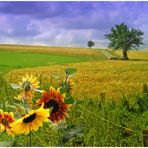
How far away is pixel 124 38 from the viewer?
2203 mm

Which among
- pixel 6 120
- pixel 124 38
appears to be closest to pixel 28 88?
pixel 6 120

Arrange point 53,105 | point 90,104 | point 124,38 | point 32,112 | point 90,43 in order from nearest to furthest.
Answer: point 32,112, point 53,105, point 90,43, point 90,104, point 124,38

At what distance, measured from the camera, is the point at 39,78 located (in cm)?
187

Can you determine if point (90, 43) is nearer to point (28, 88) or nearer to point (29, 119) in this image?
point (28, 88)

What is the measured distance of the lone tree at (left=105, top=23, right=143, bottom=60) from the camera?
5.87 feet

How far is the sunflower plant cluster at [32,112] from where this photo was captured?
74 cm

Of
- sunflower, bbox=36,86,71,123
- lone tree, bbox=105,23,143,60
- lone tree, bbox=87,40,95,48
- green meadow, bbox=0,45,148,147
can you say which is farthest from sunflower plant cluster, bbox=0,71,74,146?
lone tree, bbox=105,23,143,60

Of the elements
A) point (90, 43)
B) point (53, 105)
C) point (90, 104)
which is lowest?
point (90, 104)

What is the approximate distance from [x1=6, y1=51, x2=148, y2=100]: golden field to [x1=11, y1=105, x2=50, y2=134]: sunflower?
3.49 feet

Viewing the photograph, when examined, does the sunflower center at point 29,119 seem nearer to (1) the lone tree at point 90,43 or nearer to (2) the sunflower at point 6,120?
(2) the sunflower at point 6,120

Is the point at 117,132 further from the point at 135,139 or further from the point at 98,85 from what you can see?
the point at 98,85

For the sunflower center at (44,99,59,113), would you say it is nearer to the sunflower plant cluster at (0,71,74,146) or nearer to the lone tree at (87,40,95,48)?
the sunflower plant cluster at (0,71,74,146)

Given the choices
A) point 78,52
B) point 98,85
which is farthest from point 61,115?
point 78,52

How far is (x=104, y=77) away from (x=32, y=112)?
1190mm
